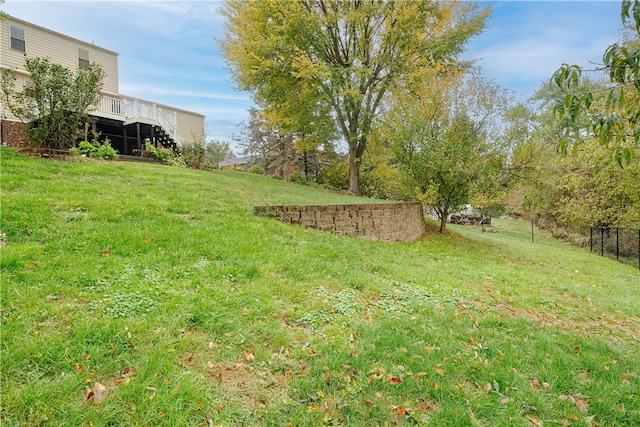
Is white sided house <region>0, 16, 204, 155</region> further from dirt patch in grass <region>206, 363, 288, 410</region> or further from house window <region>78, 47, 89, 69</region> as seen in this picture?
dirt patch in grass <region>206, 363, 288, 410</region>

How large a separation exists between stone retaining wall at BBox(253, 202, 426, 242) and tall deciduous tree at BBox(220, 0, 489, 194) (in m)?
5.02

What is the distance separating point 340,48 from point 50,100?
10146mm

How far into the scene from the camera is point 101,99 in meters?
12.1

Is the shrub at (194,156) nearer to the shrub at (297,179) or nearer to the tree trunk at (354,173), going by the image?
the shrub at (297,179)

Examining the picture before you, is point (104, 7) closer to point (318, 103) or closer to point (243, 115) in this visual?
point (318, 103)

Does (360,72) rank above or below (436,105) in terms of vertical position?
above

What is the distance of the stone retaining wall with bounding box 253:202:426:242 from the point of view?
6707 mm

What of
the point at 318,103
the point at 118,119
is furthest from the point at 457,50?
the point at 118,119

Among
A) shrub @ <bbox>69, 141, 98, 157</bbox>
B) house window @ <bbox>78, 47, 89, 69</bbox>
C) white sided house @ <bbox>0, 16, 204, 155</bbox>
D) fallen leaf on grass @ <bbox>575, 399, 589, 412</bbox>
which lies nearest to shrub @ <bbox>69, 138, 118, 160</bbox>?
shrub @ <bbox>69, 141, 98, 157</bbox>

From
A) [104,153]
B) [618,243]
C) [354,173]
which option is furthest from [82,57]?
[618,243]

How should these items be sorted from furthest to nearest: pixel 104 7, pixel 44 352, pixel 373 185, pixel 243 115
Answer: pixel 243 115 → pixel 373 185 → pixel 104 7 → pixel 44 352

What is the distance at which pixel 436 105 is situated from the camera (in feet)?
35.1

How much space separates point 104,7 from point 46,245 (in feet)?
30.1

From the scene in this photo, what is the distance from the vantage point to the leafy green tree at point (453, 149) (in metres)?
9.22
